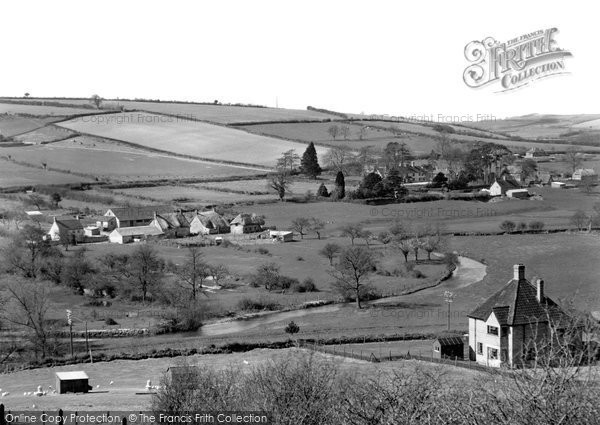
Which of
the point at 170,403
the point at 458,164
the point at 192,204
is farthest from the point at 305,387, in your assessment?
the point at 458,164

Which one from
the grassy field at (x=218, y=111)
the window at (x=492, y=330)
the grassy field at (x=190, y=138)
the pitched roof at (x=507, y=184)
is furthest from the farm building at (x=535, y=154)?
the window at (x=492, y=330)

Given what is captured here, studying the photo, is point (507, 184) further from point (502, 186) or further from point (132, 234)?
point (132, 234)

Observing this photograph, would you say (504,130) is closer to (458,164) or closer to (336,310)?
(458,164)

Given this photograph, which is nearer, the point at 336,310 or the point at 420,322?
the point at 420,322

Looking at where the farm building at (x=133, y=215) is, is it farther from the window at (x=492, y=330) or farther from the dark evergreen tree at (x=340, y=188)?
the window at (x=492, y=330)

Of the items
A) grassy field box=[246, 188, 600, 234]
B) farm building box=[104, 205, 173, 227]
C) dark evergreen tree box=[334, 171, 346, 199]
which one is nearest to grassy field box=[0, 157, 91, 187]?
farm building box=[104, 205, 173, 227]
